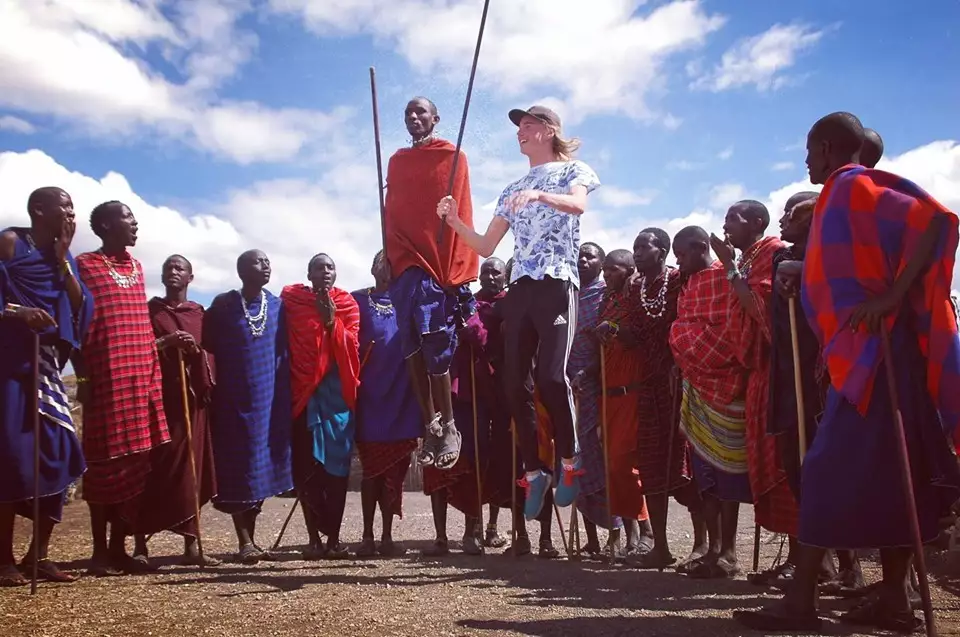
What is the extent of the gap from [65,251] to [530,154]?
3.41 metres

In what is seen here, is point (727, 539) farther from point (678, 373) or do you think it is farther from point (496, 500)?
point (496, 500)

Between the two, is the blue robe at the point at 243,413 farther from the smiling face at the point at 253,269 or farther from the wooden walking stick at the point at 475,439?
the wooden walking stick at the point at 475,439

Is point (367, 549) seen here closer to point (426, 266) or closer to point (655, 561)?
point (655, 561)

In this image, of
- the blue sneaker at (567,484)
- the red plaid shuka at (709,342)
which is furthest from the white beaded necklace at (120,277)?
the red plaid shuka at (709,342)

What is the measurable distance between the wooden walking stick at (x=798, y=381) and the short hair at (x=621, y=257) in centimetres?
271

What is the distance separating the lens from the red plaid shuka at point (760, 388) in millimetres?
5941

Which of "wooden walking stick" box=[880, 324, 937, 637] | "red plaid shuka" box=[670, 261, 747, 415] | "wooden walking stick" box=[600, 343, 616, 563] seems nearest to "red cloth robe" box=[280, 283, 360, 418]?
"wooden walking stick" box=[600, 343, 616, 563]

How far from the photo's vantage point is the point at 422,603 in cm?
515

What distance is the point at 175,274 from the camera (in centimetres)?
789

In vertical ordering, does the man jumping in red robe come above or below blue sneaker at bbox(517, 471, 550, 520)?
above

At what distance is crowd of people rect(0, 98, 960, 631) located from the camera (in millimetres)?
4148

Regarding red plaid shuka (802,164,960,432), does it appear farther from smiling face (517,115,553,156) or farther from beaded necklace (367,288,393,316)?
beaded necklace (367,288,393,316)

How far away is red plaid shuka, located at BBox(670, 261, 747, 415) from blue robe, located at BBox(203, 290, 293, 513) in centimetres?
357

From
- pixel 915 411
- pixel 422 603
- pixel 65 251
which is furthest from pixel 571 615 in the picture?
pixel 65 251
